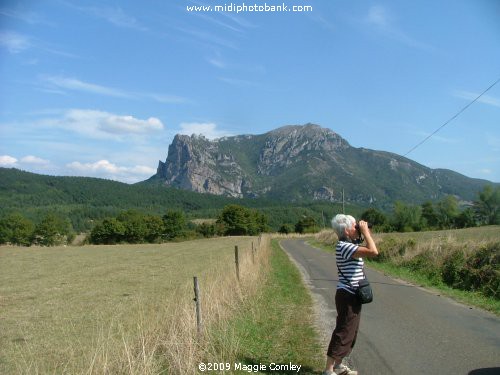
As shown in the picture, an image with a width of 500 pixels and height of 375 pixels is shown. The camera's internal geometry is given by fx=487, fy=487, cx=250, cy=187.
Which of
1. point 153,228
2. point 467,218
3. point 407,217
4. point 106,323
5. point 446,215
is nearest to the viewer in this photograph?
point 106,323

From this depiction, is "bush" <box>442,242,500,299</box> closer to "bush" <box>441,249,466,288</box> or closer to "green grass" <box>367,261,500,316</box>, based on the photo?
"bush" <box>441,249,466,288</box>

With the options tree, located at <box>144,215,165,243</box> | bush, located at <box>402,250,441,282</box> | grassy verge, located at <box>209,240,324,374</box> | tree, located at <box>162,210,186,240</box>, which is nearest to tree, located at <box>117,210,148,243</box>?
tree, located at <box>144,215,165,243</box>

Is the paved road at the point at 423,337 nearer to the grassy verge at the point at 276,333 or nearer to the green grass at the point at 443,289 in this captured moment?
the green grass at the point at 443,289

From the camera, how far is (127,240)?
102938 mm

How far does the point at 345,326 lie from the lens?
5.66 meters

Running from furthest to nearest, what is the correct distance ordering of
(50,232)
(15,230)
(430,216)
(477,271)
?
1. (430,216)
2. (50,232)
3. (15,230)
4. (477,271)

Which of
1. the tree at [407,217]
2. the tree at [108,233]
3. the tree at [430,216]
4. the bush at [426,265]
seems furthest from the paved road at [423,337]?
the tree at [430,216]

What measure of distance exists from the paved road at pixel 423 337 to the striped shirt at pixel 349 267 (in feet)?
4.07

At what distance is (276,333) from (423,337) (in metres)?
2.39

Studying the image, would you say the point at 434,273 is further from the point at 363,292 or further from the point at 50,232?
the point at 50,232

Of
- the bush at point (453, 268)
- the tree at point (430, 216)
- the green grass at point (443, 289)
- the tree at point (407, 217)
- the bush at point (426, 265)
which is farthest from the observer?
the tree at point (430, 216)

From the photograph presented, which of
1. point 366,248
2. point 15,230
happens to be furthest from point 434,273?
point 15,230

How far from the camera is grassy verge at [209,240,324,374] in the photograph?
21.6 ft

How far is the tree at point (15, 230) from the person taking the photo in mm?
102375
